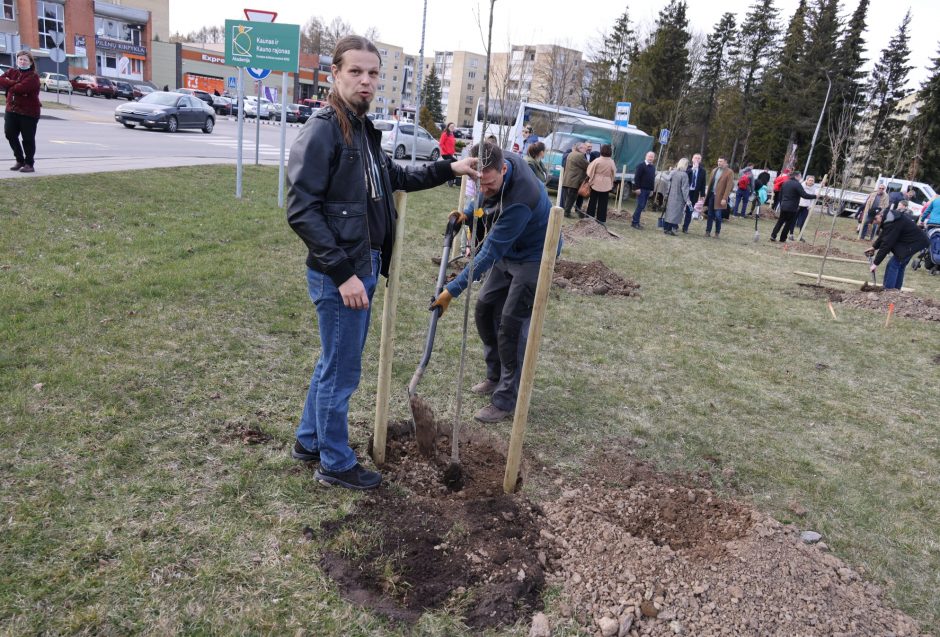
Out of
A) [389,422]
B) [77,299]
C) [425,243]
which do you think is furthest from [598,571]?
[425,243]

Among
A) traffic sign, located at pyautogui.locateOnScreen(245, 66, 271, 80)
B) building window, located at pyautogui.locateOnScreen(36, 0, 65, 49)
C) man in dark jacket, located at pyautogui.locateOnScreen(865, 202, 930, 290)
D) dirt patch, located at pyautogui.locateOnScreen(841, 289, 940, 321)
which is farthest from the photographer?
building window, located at pyautogui.locateOnScreen(36, 0, 65, 49)

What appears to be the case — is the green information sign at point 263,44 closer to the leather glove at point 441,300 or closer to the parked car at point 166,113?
the leather glove at point 441,300

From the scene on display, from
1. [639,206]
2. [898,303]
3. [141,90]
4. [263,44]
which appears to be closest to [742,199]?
[639,206]

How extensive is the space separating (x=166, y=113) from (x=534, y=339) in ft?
74.6

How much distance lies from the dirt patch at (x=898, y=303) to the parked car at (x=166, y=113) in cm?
2146

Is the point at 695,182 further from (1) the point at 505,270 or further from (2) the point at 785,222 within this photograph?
(1) the point at 505,270

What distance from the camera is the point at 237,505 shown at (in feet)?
9.43

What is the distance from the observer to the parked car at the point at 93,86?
129 ft

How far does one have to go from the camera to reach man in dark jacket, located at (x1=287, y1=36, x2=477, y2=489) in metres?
2.46

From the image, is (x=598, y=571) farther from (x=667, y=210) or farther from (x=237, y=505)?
(x=667, y=210)

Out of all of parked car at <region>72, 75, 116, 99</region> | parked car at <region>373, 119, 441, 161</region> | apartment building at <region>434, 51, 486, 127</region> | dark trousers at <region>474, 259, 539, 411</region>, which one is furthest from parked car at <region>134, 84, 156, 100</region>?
apartment building at <region>434, 51, 486, 127</region>

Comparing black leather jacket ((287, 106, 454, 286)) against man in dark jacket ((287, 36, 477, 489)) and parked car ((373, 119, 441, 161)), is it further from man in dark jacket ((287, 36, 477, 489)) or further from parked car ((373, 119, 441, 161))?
parked car ((373, 119, 441, 161))

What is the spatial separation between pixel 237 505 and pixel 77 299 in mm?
3110

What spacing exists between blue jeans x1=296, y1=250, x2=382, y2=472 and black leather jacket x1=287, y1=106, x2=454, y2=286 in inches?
5.5
